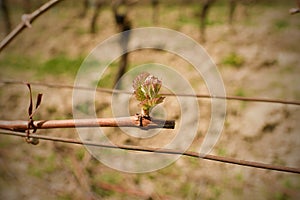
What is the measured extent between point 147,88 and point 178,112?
1.62 metres

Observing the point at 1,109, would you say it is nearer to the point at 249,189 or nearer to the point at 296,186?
the point at 249,189

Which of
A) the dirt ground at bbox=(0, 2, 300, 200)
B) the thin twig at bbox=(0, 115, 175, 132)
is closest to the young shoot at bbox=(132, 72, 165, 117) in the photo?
the thin twig at bbox=(0, 115, 175, 132)

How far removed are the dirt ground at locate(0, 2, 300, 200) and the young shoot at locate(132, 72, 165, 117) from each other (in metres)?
0.92

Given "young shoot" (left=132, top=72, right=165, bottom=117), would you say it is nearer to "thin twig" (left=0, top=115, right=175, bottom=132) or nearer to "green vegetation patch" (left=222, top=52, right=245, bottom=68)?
"thin twig" (left=0, top=115, right=175, bottom=132)

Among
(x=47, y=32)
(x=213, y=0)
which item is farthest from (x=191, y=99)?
(x=47, y=32)

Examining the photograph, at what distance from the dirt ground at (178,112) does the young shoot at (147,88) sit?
3.01 feet

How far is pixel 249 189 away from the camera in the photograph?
1644 millimetres

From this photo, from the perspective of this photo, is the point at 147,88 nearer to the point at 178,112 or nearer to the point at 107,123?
the point at 107,123

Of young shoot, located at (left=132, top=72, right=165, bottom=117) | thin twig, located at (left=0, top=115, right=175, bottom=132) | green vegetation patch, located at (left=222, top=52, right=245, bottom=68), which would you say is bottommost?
thin twig, located at (left=0, top=115, right=175, bottom=132)

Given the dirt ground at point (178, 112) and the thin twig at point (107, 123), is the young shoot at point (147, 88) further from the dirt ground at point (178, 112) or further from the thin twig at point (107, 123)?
the dirt ground at point (178, 112)

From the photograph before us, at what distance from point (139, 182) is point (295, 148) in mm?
946

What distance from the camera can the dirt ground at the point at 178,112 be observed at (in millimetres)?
1639

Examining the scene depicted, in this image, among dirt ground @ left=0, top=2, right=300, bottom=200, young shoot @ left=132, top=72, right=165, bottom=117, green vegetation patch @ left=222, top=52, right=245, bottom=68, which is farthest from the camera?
green vegetation patch @ left=222, top=52, right=245, bottom=68

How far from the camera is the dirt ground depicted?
1639 millimetres
